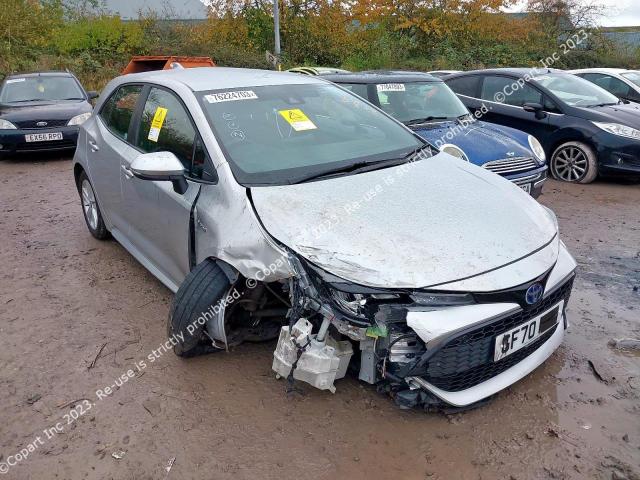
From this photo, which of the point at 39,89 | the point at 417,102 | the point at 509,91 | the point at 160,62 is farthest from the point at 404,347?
the point at 160,62

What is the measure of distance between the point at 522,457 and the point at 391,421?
60 cm

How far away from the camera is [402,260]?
231 centimetres

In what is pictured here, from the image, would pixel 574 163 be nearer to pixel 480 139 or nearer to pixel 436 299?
pixel 480 139

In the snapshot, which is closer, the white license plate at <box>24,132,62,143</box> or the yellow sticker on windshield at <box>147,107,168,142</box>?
the yellow sticker on windshield at <box>147,107,168,142</box>

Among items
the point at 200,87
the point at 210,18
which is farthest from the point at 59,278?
the point at 210,18

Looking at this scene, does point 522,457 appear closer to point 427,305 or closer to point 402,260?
point 427,305

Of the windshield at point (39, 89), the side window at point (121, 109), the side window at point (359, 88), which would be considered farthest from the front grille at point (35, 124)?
the side window at point (359, 88)

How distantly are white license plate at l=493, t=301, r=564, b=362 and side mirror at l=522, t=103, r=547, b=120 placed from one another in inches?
208

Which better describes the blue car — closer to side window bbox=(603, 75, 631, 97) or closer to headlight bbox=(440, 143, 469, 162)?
headlight bbox=(440, 143, 469, 162)

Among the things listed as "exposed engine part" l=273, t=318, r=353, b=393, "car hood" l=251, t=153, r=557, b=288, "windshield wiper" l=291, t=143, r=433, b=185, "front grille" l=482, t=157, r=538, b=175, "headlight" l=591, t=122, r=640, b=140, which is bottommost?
"exposed engine part" l=273, t=318, r=353, b=393

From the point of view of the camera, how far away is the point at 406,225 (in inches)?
99.8

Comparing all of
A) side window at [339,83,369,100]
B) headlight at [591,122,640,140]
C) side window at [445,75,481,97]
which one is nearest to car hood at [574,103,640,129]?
headlight at [591,122,640,140]

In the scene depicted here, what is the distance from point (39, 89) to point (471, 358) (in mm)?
9705

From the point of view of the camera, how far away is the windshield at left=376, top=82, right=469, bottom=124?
233 inches
